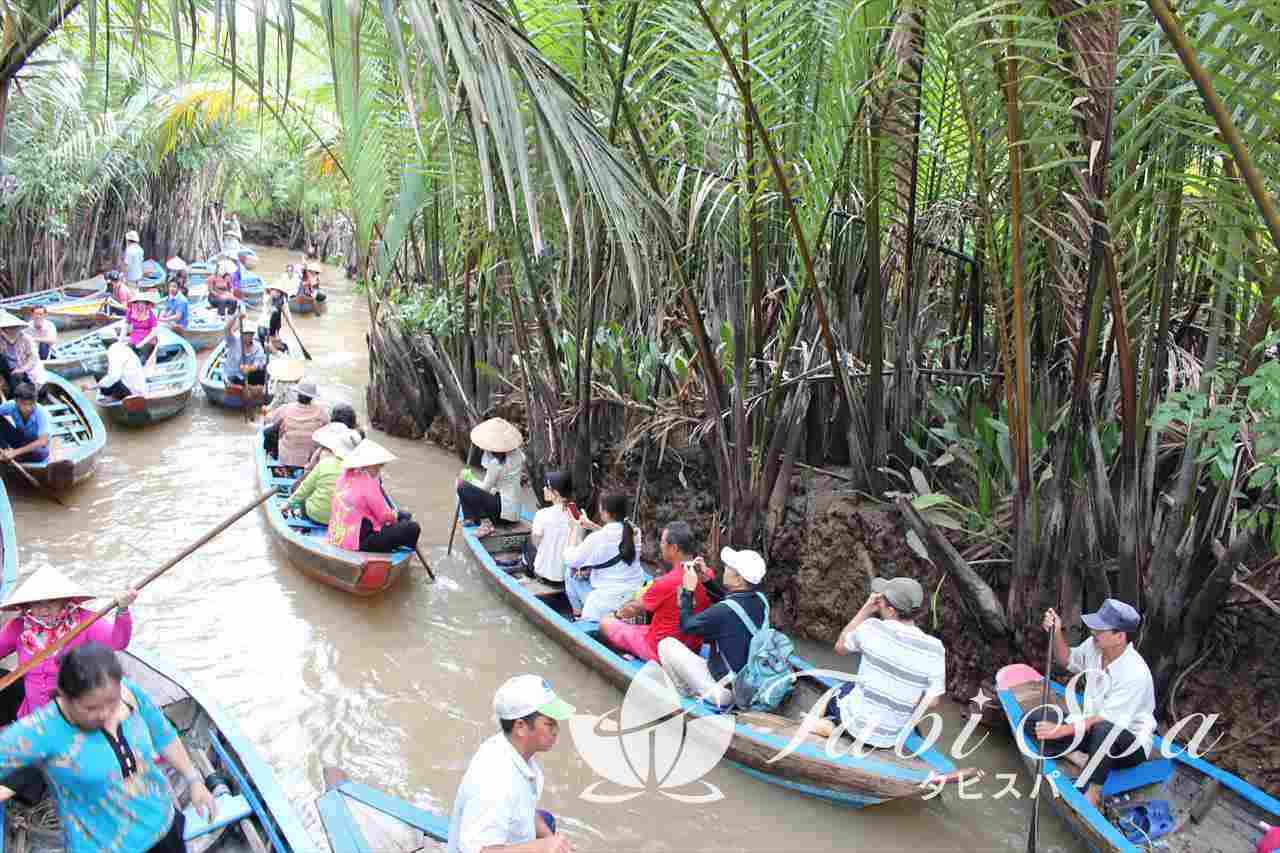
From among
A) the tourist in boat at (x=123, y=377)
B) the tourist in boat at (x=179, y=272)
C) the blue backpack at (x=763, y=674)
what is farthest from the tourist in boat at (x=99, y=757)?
the tourist in boat at (x=179, y=272)

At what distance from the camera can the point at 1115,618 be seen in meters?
4.11

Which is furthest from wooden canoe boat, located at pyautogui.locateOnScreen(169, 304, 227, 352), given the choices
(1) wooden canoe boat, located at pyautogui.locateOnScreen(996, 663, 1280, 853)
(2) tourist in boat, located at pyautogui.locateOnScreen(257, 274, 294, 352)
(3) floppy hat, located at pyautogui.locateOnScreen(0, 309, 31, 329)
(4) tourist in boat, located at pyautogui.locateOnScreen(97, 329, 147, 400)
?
(1) wooden canoe boat, located at pyautogui.locateOnScreen(996, 663, 1280, 853)

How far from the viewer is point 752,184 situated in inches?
223

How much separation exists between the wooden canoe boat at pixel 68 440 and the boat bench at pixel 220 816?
5441mm

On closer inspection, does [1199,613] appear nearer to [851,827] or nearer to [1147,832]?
[1147,832]

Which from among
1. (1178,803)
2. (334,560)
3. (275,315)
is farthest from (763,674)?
(275,315)

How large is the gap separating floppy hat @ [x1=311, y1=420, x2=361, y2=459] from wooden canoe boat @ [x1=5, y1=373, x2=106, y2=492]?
2440mm

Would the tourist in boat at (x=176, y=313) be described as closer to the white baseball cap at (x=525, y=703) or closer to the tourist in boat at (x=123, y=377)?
the tourist in boat at (x=123, y=377)

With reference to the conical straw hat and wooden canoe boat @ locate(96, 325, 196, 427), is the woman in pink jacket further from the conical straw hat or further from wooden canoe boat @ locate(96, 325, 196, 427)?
wooden canoe boat @ locate(96, 325, 196, 427)

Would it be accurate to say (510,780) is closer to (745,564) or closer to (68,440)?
(745,564)

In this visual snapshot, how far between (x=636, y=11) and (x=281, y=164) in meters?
26.0

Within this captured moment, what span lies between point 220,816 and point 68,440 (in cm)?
698

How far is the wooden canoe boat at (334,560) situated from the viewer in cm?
657

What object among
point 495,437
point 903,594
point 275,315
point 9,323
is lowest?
point 275,315
